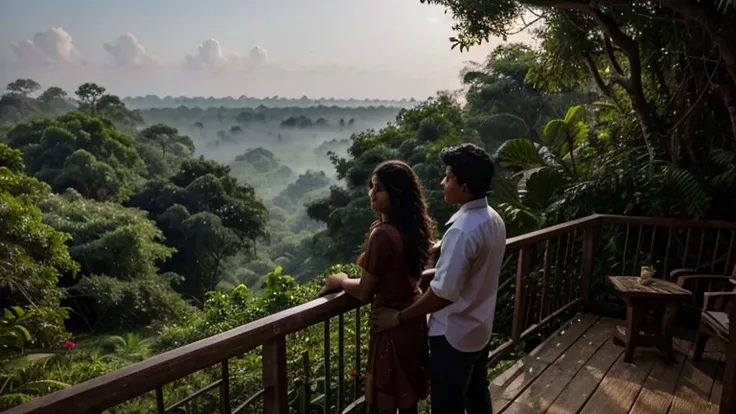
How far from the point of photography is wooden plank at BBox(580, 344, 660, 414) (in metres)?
2.66

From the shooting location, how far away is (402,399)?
1.66 metres

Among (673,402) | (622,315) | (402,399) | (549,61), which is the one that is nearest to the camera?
(402,399)

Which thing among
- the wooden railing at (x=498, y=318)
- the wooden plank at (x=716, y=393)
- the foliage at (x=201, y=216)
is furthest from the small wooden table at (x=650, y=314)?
the foliage at (x=201, y=216)

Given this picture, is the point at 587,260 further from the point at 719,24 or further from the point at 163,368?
the point at 163,368

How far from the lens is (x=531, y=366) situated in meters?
3.11

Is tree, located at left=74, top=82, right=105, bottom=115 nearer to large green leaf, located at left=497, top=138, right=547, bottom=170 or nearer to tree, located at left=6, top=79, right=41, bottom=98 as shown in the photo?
tree, located at left=6, top=79, right=41, bottom=98

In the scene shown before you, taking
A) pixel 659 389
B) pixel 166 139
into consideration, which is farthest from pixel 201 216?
pixel 659 389

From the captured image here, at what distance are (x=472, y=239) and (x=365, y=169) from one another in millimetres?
16548

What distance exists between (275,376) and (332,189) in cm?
1914

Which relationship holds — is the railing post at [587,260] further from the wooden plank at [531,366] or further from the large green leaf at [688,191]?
the large green leaf at [688,191]

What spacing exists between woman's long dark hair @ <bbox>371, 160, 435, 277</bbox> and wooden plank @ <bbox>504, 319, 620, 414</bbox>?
1.48 m

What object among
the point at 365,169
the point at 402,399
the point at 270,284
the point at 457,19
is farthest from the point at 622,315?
the point at 365,169

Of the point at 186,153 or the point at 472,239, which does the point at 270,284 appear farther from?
the point at 186,153

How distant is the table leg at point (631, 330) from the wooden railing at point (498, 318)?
0.54 metres
